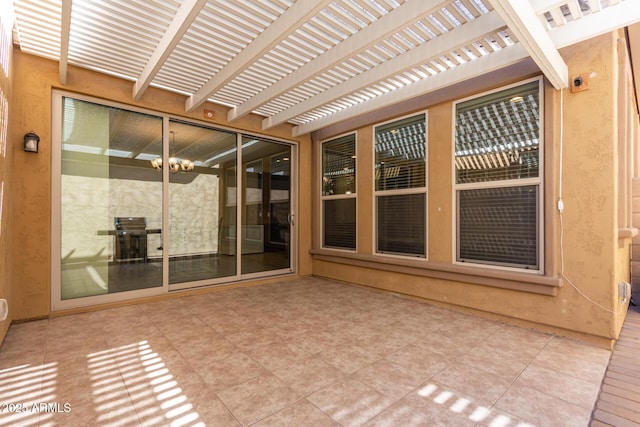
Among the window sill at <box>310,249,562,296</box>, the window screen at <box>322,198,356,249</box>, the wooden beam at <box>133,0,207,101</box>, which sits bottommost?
the window sill at <box>310,249,562,296</box>

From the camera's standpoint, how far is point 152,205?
4.16 m

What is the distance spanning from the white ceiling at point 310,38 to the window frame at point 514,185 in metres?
0.34

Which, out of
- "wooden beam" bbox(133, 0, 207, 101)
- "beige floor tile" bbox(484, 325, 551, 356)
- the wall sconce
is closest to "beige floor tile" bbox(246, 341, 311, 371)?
"beige floor tile" bbox(484, 325, 551, 356)

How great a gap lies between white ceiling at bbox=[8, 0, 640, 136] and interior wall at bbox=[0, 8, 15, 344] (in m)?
0.23

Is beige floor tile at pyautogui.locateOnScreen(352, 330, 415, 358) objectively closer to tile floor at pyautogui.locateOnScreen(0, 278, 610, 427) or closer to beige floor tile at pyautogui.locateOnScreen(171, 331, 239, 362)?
tile floor at pyautogui.locateOnScreen(0, 278, 610, 427)

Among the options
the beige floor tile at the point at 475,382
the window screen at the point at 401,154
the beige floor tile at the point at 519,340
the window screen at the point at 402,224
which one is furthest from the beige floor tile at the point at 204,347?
the window screen at the point at 401,154

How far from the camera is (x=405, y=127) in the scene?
171 inches

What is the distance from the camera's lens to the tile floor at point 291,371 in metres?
1.73

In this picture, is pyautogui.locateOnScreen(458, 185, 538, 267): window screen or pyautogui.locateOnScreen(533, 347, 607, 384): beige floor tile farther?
pyautogui.locateOnScreen(458, 185, 538, 267): window screen

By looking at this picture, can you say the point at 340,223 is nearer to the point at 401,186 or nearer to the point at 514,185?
the point at 401,186

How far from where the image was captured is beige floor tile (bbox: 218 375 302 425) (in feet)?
5.67

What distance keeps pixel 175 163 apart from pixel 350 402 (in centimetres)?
389

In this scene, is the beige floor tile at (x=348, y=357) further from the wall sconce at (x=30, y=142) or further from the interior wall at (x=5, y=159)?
the wall sconce at (x=30, y=142)

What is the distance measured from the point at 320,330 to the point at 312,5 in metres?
2.86
